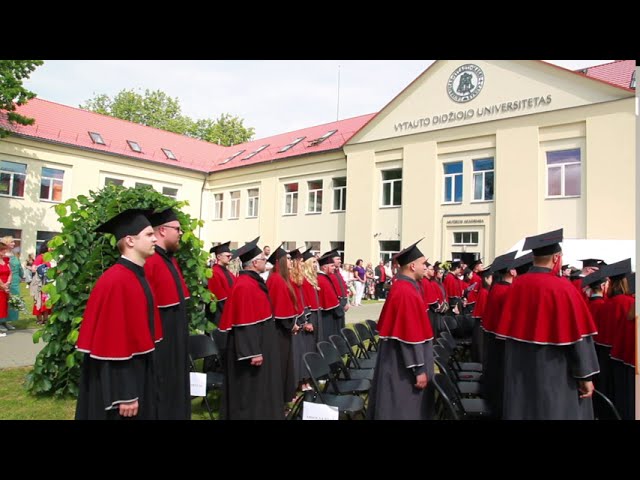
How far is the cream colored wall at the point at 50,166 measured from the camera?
2305cm

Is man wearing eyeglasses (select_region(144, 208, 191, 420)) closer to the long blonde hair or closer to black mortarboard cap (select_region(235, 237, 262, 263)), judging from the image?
black mortarboard cap (select_region(235, 237, 262, 263))

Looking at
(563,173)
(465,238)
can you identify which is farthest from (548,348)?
(465,238)

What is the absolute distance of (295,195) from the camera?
27266 mm

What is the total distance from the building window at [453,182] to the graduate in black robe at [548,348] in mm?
16394

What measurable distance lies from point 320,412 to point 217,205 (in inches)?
1162

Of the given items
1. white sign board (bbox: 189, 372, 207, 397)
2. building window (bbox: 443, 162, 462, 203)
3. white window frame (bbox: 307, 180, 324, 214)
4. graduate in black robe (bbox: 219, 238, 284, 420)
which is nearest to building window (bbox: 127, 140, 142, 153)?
white window frame (bbox: 307, 180, 324, 214)

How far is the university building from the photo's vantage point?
53.8 ft

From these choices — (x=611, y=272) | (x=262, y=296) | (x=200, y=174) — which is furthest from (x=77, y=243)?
(x=200, y=174)

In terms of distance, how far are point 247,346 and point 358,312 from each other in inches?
446

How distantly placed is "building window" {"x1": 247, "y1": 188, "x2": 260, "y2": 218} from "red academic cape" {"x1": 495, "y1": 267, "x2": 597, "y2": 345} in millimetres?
25895

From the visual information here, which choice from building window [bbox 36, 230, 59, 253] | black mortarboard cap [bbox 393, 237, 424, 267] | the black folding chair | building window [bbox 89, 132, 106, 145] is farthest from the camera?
building window [bbox 89, 132, 106, 145]

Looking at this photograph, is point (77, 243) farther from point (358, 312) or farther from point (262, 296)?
point (358, 312)

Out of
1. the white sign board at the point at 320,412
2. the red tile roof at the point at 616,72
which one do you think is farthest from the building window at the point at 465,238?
the white sign board at the point at 320,412

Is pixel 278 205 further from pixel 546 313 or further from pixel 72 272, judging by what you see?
pixel 546 313
